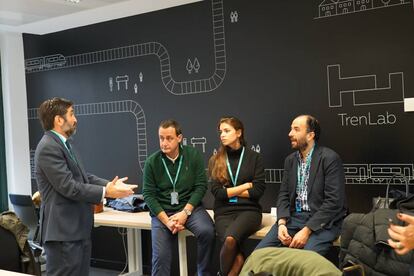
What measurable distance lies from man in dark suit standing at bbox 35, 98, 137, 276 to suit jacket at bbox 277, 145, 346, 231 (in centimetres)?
129

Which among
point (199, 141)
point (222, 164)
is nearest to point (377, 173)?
point (222, 164)

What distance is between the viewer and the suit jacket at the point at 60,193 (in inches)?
112

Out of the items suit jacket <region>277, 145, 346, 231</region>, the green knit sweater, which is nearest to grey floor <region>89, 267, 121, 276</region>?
the green knit sweater

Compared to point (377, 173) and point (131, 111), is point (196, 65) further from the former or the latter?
point (377, 173)

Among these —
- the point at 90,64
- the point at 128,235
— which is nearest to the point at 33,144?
the point at 90,64

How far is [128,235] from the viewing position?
486 cm

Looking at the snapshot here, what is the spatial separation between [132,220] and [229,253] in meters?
1.07

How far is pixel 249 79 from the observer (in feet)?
13.9

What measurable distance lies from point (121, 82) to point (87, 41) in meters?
0.67

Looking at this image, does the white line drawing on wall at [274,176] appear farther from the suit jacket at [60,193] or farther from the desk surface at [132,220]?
the suit jacket at [60,193]

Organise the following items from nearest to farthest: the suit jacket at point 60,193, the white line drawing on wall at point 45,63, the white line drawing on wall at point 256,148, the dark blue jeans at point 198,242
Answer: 1. the suit jacket at point 60,193
2. the dark blue jeans at point 198,242
3. the white line drawing on wall at point 256,148
4. the white line drawing on wall at point 45,63

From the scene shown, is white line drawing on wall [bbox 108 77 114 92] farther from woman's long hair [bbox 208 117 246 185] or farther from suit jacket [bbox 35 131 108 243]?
suit jacket [bbox 35 131 108 243]

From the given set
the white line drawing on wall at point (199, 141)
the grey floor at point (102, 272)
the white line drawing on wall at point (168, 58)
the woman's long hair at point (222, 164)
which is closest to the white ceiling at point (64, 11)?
the white line drawing on wall at point (168, 58)

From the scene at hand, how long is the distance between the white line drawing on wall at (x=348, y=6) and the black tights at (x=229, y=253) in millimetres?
1900
